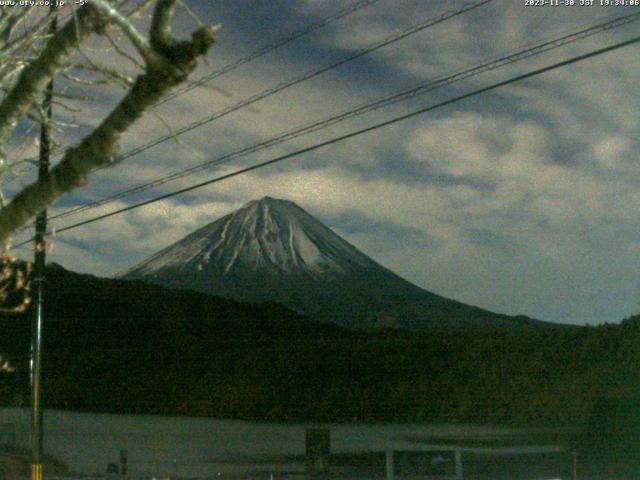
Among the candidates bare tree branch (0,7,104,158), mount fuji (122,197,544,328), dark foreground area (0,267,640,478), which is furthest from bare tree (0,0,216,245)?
mount fuji (122,197,544,328)

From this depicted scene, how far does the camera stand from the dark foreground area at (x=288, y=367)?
1341 inches

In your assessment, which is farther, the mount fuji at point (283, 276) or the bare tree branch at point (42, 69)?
the mount fuji at point (283, 276)

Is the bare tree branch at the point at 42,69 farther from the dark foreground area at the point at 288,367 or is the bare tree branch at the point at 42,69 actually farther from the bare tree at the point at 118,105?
the dark foreground area at the point at 288,367

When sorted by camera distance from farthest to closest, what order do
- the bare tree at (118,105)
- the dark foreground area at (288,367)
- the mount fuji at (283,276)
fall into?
the mount fuji at (283,276)
the dark foreground area at (288,367)
the bare tree at (118,105)

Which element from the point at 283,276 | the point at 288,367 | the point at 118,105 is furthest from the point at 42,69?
the point at 283,276

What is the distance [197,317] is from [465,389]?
28.1 metres

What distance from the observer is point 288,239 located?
164m

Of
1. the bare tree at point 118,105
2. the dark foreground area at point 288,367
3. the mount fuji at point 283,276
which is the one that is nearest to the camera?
the bare tree at point 118,105

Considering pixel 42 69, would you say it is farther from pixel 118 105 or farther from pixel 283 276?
pixel 283 276

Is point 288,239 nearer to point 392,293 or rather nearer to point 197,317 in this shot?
point 392,293

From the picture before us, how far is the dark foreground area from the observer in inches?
1341

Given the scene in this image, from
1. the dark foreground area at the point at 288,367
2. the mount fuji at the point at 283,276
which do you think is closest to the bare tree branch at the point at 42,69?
the dark foreground area at the point at 288,367

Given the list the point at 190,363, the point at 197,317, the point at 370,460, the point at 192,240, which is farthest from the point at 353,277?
the point at 370,460

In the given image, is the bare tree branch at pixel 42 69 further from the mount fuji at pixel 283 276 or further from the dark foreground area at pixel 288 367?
the mount fuji at pixel 283 276
